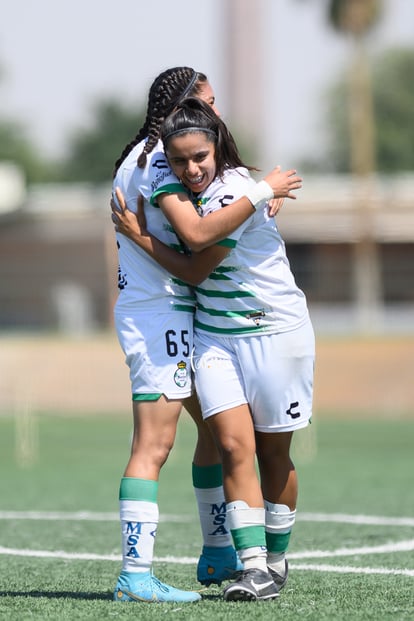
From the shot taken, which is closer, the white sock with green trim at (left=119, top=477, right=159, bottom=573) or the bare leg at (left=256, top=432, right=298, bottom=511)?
the white sock with green trim at (left=119, top=477, right=159, bottom=573)

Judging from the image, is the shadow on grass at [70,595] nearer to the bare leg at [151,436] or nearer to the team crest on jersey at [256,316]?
the bare leg at [151,436]

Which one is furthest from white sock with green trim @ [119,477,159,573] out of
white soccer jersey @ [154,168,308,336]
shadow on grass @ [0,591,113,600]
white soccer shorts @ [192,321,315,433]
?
white soccer jersey @ [154,168,308,336]

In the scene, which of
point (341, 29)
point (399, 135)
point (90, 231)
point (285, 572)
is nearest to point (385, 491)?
point (285, 572)

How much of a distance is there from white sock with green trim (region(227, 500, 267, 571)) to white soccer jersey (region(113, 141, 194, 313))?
2.93 feet

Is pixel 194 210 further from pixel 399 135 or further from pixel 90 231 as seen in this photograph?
pixel 399 135

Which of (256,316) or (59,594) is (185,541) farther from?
(256,316)

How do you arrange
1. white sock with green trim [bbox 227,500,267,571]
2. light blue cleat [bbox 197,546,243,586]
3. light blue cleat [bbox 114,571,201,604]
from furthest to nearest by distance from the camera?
1. light blue cleat [bbox 197,546,243,586]
2. white sock with green trim [bbox 227,500,267,571]
3. light blue cleat [bbox 114,571,201,604]

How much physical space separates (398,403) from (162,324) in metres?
24.9

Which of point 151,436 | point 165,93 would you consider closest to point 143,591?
point 151,436

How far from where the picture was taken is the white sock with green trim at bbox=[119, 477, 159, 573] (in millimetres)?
5410

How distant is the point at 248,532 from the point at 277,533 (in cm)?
39

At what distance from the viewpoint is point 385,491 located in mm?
11695

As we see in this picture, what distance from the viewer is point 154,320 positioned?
554 centimetres

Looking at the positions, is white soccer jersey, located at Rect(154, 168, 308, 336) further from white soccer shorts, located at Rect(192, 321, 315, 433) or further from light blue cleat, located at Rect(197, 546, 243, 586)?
light blue cleat, located at Rect(197, 546, 243, 586)
